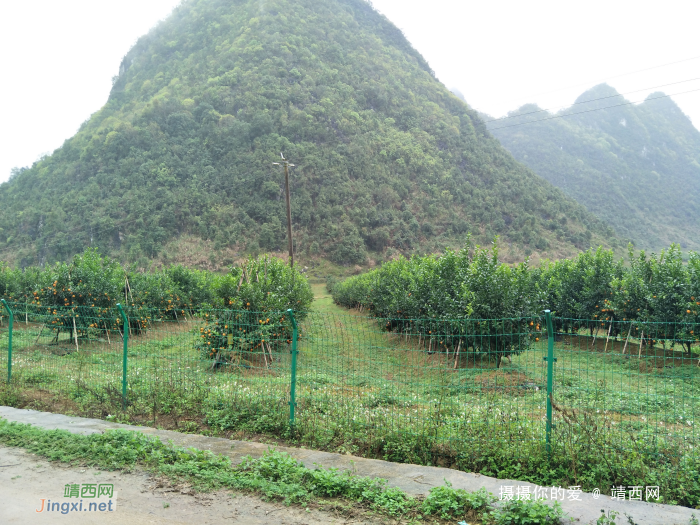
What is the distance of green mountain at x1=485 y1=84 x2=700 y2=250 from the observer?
90.1 meters

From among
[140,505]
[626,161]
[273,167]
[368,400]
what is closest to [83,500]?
[140,505]

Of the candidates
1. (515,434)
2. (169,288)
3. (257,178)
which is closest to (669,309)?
(515,434)

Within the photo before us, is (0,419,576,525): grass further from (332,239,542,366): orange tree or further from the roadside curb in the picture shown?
(332,239,542,366): orange tree

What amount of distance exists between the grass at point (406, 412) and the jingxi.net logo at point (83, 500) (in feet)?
5.65

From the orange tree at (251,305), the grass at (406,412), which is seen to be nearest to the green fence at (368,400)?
the grass at (406,412)

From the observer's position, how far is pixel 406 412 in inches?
230

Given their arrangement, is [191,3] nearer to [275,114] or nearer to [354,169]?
[275,114]

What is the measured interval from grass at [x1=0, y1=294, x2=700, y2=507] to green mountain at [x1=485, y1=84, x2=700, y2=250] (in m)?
81.9

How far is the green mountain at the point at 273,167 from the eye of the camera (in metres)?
56.8

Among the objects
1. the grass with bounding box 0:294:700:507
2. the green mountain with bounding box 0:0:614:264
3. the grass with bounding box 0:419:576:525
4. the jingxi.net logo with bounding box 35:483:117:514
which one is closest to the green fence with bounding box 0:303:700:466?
the grass with bounding box 0:294:700:507

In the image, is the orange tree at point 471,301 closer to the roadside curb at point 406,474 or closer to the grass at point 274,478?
the roadside curb at point 406,474

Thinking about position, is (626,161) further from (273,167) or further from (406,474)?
(406,474)

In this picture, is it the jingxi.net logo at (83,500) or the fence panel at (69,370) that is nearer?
the jingxi.net logo at (83,500)

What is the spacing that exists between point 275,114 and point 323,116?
26.1 feet
